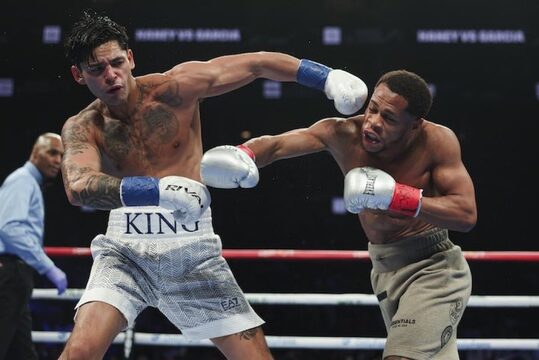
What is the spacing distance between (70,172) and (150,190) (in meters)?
0.34

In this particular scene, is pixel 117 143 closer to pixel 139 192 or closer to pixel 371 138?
pixel 139 192

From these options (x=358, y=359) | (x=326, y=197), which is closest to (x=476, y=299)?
(x=358, y=359)

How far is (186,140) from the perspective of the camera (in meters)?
2.63

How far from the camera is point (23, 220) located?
367 cm

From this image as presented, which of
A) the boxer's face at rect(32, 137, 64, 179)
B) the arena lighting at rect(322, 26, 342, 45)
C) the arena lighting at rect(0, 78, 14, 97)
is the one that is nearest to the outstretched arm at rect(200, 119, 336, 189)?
the boxer's face at rect(32, 137, 64, 179)

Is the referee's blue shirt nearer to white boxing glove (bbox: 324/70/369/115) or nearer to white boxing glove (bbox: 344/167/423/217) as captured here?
white boxing glove (bbox: 324/70/369/115)

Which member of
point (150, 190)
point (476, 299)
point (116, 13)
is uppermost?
point (116, 13)

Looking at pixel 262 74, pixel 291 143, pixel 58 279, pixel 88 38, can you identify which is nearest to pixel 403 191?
pixel 291 143

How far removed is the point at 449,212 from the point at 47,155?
2289 millimetres

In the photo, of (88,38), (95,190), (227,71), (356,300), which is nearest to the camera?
(95,190)

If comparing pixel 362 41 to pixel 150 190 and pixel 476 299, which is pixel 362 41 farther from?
pixel 150 190

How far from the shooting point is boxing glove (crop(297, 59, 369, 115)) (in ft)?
8.66

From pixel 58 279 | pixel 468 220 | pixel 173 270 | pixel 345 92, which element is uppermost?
pixel 345 92

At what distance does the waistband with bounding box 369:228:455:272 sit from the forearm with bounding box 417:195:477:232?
0.13 meters
